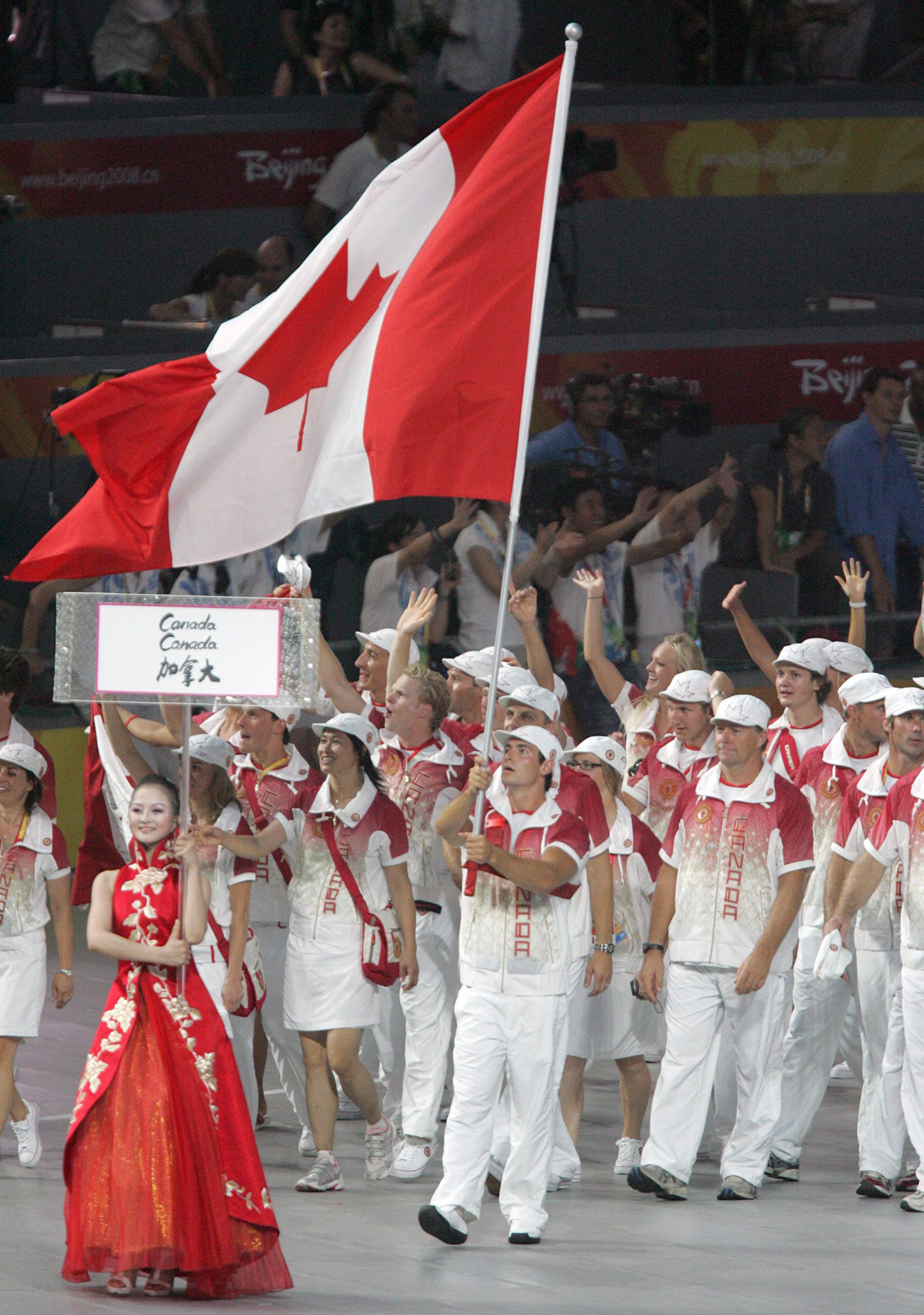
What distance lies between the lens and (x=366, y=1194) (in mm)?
9219

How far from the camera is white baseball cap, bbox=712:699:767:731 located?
9.18 metres

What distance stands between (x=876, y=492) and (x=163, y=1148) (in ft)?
31.9

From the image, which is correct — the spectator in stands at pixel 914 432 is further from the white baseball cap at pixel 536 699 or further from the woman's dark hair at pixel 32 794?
the woman's dark hair at pixel 32 794

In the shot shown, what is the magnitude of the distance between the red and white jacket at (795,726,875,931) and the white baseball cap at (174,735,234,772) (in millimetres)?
2699

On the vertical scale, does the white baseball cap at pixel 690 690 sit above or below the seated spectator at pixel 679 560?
below

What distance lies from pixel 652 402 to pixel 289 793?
7002 millimetres

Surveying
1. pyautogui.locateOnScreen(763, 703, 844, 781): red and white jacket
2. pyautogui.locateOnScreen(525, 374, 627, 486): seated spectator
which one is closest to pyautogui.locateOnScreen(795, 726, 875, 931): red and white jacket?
pyautogui.locateOnScreen(763, 703, 844, 781): red and white jacket

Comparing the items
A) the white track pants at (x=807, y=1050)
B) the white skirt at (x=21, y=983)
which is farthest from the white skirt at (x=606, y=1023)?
the white skirt at (x=21, y=983)

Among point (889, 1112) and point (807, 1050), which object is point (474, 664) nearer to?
point (807, 1050)

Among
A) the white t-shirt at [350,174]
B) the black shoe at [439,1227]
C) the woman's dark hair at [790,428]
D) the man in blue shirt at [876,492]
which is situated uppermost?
the white t-shirt at [350,174]

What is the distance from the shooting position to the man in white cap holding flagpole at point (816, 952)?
31.9 feet

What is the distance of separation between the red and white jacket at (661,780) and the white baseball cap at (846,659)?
93cm

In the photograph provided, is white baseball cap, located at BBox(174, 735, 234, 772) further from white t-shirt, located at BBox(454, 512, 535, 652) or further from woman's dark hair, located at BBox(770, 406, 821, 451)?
woman's dark hair, located at BBox(770, 406, 821, 451)

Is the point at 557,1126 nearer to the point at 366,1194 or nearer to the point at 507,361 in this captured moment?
the point at 366,1194
